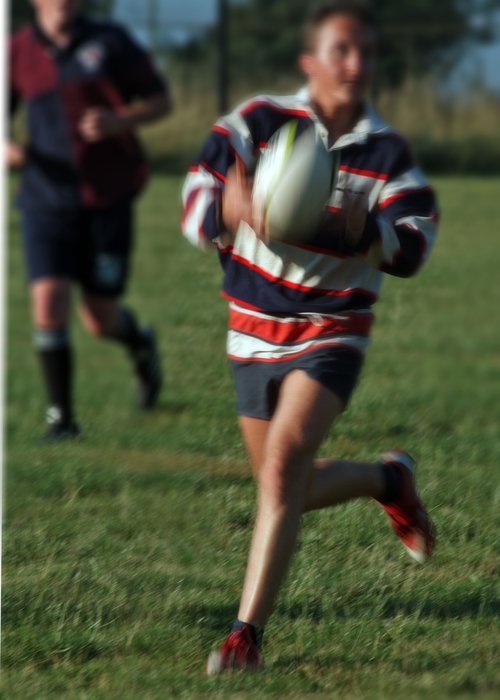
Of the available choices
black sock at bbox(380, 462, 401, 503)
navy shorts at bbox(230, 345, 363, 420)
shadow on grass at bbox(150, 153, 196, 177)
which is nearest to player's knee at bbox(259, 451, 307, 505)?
navy shorts at bbox(230, 345, 363, 420)

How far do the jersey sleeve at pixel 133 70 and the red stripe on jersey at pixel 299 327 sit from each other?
2.95 m

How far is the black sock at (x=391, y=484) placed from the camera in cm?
370

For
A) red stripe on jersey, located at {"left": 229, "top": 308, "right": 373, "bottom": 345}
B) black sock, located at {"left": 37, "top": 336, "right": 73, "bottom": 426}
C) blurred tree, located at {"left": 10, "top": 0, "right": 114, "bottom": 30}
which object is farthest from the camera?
blurred tree, located at {"left": 10, "top": 0, "right": 114, "bottom": 30}

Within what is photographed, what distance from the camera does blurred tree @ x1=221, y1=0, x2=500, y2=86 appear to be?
12.2 meters

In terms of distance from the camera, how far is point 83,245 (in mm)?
5918

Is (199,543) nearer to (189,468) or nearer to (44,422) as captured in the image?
(189,468)

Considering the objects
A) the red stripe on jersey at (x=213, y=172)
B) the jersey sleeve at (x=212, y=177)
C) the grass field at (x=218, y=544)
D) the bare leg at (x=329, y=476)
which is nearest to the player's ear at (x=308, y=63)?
the jersey sleeve at (x=212, y=177)

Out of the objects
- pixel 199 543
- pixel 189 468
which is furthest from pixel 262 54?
pixel 199 543

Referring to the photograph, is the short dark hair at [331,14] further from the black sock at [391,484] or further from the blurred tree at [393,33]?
the blurred tree at [393,33]

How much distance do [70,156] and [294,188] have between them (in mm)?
3213

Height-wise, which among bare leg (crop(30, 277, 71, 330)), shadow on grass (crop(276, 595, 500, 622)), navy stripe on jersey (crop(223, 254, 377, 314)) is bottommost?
bare leg (crop(30, 277, 71, 330))

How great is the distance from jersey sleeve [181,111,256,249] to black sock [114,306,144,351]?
122 inches

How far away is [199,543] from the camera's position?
4.09m

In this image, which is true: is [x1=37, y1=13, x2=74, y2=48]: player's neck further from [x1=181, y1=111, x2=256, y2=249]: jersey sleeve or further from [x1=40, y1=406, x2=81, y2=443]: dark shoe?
[x1=181, y1=111, x2=256, y2=249]: jersey sleeve
